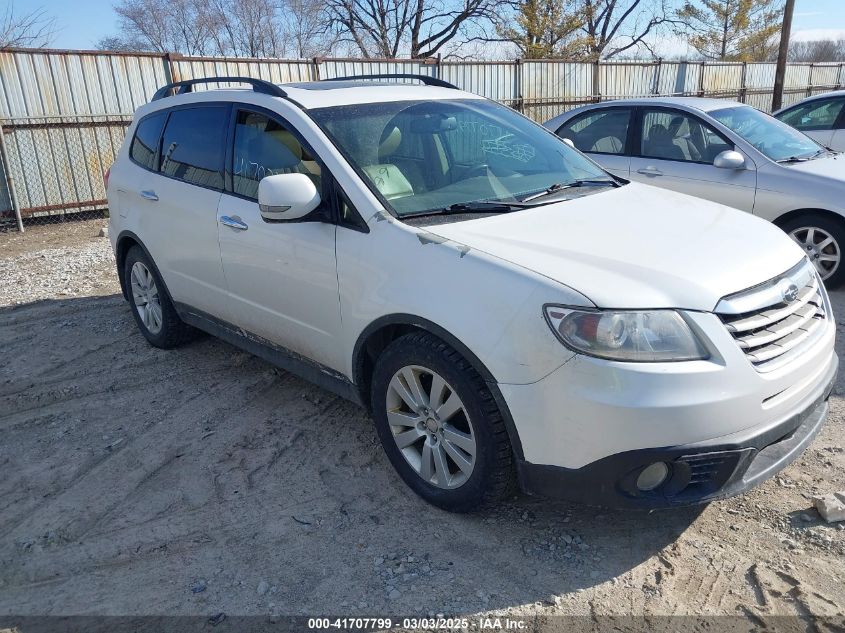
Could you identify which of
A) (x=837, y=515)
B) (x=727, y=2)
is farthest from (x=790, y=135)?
(x=727, y=2)

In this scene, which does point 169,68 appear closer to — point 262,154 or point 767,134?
point 262,154

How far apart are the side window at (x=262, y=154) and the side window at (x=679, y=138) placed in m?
4.44

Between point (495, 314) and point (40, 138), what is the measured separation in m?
10.0

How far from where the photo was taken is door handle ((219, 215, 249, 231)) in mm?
3906

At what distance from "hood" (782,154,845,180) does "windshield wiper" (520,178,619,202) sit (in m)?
3.26

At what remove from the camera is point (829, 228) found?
603 centimetres

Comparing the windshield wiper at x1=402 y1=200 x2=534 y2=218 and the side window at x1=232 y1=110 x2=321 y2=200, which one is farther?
the side window at x1=232 y1=110 x2=321 y2=200

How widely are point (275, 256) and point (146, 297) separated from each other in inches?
80.7

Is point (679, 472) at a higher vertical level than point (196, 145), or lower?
lower

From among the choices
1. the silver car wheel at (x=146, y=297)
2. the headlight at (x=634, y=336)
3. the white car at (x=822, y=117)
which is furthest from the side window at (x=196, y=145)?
the white car at (x=822, y=117)

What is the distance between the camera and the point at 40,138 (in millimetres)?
10352

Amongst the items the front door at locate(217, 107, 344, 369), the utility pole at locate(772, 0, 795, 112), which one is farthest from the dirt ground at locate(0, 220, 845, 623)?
the utility pole at locate(772, 0, 795, 112)

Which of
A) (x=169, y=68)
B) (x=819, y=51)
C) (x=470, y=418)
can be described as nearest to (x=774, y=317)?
(x=470, y=418)

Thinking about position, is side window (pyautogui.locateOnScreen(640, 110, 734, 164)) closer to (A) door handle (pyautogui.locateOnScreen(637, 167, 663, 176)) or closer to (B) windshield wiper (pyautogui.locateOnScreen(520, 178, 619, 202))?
(A) door handle (pyautogui.locateOnScreen(637, 167, 663, 176))
